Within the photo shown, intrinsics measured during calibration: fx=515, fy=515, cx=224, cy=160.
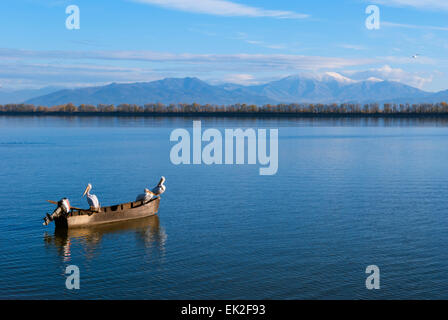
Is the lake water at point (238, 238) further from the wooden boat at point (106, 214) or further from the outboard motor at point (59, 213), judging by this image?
the outboard motor at point (59, 213)

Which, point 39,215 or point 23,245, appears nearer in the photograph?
point 23,245

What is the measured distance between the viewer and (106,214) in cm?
2953

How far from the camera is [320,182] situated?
44281 mm

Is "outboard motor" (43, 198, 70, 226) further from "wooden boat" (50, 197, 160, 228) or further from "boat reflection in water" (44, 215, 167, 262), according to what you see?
"boat reflection in water" (44, 215, 167, 262)

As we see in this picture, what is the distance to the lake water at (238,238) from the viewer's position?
2031 cm

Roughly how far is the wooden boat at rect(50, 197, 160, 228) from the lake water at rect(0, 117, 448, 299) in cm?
51

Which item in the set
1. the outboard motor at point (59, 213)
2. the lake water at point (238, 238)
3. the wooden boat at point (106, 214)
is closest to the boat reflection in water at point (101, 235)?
the lake water at point (238, 238)

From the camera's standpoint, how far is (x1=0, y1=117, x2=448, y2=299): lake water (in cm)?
2031

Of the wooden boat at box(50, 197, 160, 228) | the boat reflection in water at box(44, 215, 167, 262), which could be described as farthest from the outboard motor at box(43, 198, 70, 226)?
the boat reflection in water at box(44, 215, 167, 262)

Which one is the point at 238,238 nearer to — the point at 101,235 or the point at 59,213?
the point at 101,235
